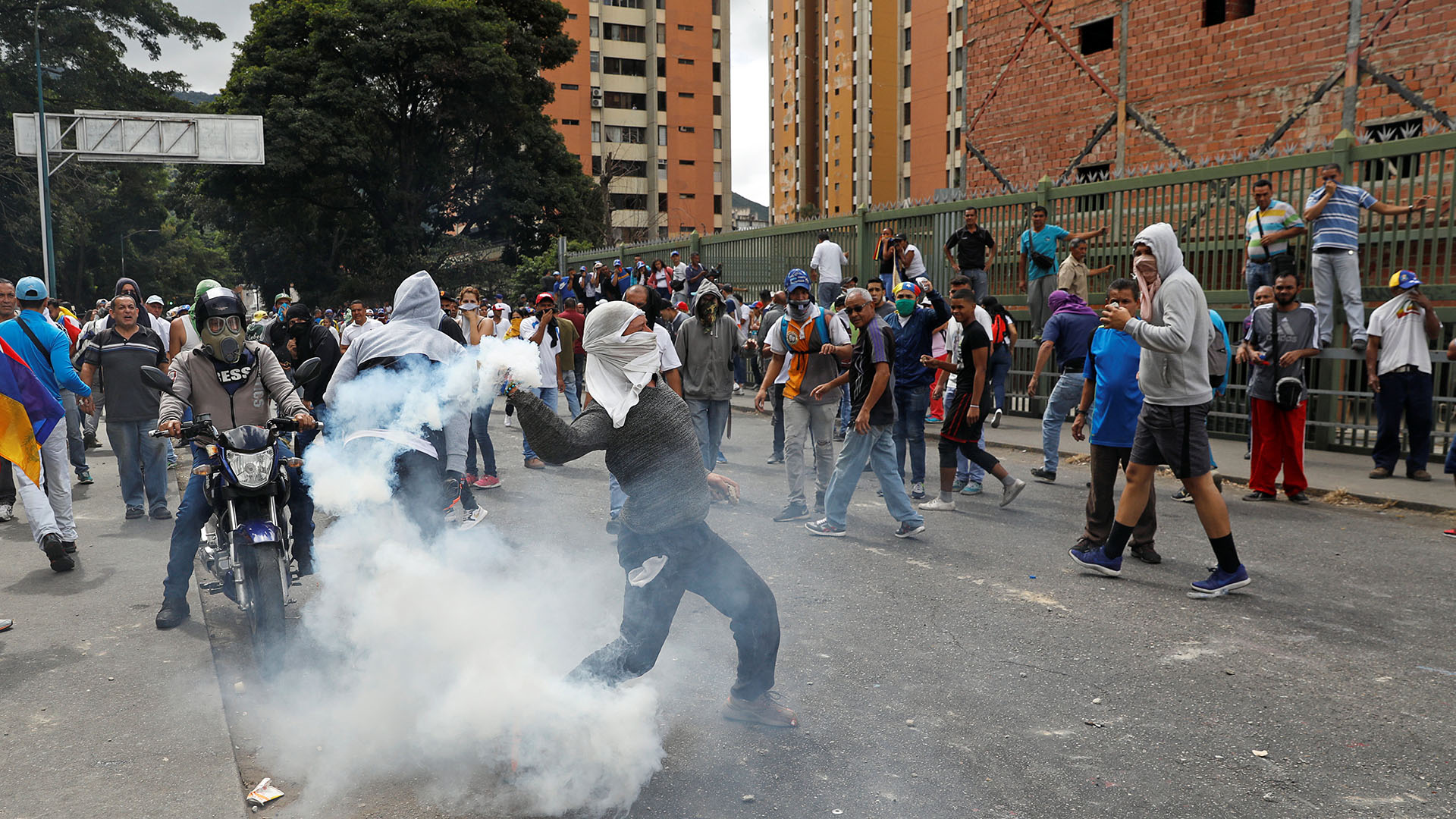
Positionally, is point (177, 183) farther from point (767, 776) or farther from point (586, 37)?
point (767, 776)

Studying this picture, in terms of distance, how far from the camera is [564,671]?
4027 millimetres

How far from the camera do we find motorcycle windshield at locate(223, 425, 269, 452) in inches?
196

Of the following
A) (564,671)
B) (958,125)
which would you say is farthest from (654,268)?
(958,125)

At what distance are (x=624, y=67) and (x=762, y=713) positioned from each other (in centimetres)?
7623

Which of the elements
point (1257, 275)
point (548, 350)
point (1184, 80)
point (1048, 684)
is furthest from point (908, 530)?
point (1184, 80)

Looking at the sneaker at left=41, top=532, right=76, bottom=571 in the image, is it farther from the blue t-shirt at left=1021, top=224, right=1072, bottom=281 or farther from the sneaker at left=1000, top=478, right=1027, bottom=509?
the blue t-shirt at left=1021, top=224, right=1072, bottom=281

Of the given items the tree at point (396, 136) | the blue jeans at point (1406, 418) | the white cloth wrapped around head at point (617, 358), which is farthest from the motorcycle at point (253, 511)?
the tree at point (396, 136)

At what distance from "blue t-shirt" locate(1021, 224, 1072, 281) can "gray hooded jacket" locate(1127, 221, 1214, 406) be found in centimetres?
813

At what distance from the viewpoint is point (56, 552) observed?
6660 millimetres

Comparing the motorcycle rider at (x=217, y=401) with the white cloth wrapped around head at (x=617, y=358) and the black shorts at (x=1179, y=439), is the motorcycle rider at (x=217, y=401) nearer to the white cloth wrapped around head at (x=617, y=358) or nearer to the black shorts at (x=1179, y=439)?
the white cloth wrapped around head at (x=617, y=358)

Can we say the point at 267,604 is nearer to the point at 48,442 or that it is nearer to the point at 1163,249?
the point at 48,442

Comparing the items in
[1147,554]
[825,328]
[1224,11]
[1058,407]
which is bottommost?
[1147,554]

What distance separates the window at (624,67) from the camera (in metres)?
74.1

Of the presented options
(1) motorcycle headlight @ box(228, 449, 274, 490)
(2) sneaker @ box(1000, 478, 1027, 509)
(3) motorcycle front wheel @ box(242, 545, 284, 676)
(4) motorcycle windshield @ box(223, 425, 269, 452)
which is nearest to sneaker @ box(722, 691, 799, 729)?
(3) motorcycle front wheel @ box(242, 545, 284, 676)
